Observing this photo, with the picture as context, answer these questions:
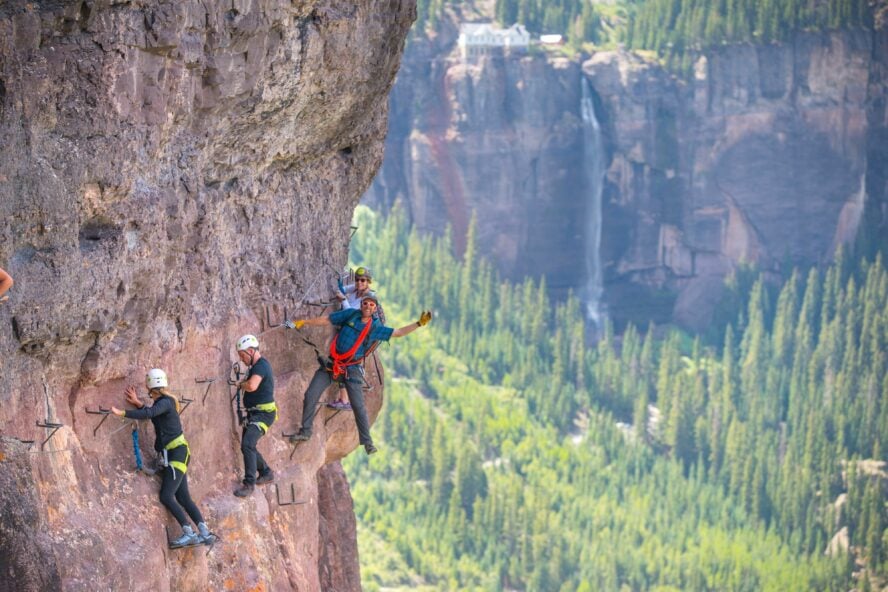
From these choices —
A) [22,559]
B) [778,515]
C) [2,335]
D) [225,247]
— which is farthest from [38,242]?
[778,515]

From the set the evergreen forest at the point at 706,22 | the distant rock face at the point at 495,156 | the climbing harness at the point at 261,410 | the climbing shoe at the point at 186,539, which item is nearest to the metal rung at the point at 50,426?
the climbing shoe at the point at 186,539

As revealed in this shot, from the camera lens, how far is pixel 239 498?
23.9 m

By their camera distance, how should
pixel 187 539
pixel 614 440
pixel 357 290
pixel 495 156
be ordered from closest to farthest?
pixel 187 539 → pixel 357 290 → pixel 614 440 → pixel 495 156

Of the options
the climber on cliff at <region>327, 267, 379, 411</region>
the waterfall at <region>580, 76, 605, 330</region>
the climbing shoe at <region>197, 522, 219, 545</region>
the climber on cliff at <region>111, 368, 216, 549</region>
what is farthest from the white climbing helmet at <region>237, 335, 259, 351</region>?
the waterfall at <region>580, 76, 605, 330</region>

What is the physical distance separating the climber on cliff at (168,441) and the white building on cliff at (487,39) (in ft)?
377

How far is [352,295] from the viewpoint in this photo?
87.9ft

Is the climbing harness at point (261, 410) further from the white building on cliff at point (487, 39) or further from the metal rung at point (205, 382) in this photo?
the white building on cliff at point (487, 39)

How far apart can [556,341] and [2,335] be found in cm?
11186

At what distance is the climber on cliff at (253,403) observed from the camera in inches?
920

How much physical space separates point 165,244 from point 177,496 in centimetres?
279

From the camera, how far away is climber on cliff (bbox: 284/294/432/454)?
82.9ft

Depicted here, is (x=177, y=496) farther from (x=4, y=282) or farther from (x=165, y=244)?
(x=4, y=282)

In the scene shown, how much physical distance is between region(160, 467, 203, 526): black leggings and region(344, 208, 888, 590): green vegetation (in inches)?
2797

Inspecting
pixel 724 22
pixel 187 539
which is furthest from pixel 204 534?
pixel 724 22
